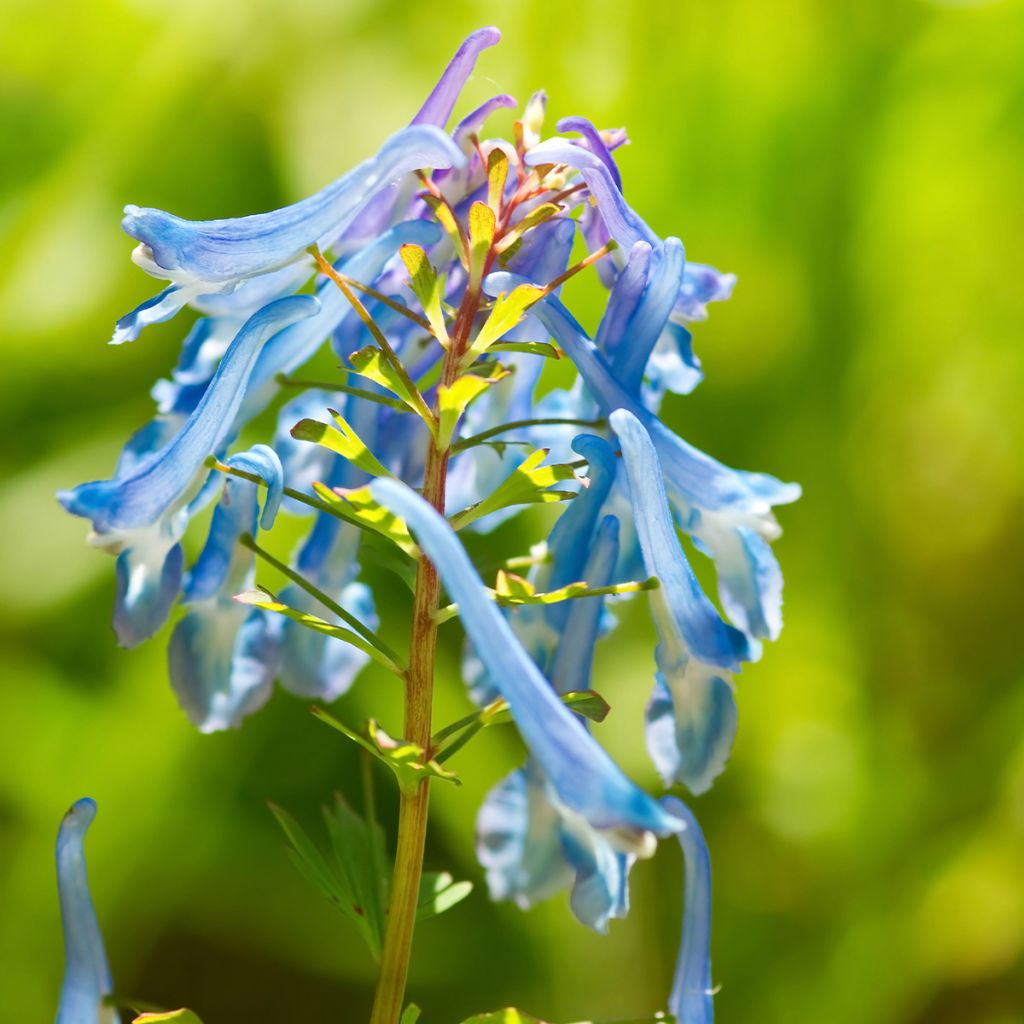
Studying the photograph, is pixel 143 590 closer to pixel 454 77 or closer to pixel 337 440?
pixel 337 440

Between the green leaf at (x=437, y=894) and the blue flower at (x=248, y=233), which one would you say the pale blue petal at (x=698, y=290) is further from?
the green leaf at (x=437, y=894)

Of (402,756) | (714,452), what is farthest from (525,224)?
(714,452)

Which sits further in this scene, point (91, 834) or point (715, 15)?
point (715, 15)

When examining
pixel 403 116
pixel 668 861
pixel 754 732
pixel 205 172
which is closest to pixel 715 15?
pixel 403 116

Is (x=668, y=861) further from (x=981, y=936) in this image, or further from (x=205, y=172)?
(x=205, y=172)

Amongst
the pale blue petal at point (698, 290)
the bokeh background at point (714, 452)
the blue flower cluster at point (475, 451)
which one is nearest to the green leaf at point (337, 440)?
the blue flower cluster at point (475, 451)

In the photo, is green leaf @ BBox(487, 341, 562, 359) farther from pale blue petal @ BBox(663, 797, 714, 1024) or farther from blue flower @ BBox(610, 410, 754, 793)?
pale blue petal @ BBox(663, 797, 714, 1024)

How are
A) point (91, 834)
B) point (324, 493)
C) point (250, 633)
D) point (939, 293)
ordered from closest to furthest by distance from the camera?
point (324, 493)
point (250, 633)
point (91, 834)
point (939, 293)

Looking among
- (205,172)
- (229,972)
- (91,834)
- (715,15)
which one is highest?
(715,15)
